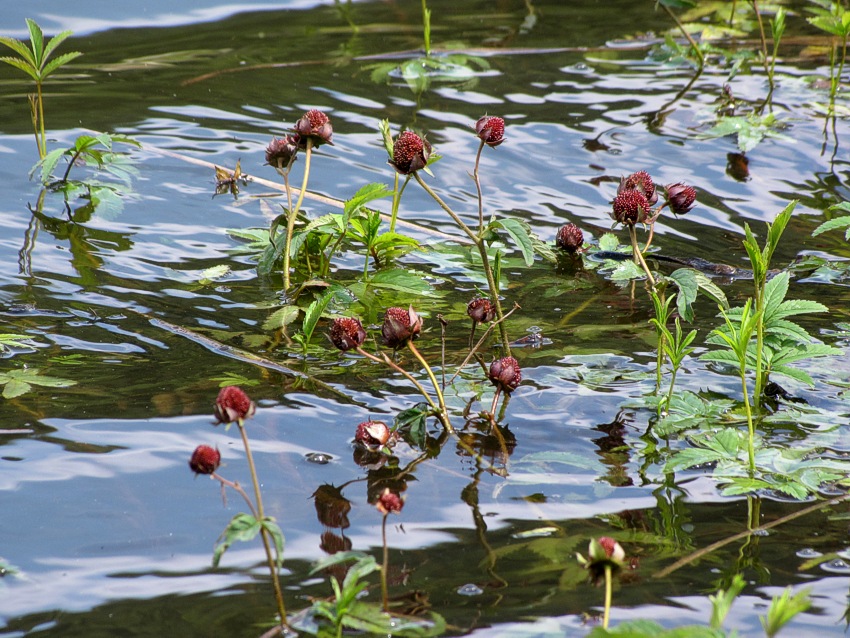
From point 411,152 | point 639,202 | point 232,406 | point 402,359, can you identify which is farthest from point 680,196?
point 232,406

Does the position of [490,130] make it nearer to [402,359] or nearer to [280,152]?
[402,359]

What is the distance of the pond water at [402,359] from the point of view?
1935 millimetres

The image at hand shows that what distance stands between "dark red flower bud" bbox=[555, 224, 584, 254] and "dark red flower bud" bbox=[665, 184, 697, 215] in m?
0.76

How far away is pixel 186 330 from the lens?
3027 millimetres

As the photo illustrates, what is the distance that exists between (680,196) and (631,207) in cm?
29

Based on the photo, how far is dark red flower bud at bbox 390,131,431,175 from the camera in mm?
2600

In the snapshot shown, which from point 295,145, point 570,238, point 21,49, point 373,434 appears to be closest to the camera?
point 373,434

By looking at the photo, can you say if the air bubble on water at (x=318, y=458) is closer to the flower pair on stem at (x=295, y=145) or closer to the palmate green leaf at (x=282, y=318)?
the palmate green leaf at (x=282, y=318)

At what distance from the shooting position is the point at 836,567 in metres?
1.96

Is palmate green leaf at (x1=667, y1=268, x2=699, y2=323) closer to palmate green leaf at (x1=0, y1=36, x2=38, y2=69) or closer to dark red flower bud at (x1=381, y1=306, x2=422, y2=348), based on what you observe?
dark red flower bud at (x1=381, y1=306, x2=422, y2=348)

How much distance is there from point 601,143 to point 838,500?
2.91m

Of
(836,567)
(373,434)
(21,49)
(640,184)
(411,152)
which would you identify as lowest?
(836,567)

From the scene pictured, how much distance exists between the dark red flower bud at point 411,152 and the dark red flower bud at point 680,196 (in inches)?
31.2

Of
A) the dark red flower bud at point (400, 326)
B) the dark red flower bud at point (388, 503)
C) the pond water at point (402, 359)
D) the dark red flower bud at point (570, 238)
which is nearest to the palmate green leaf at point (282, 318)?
the pond water at point (402, 359)
